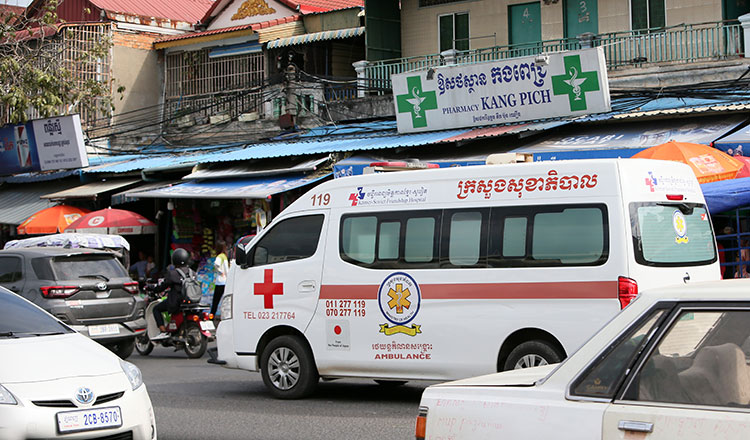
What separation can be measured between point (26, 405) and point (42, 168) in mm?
21070

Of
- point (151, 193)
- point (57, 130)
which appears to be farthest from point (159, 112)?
point (151, 193)

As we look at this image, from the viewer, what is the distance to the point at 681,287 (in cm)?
416

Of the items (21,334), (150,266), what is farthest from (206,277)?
(21,334)

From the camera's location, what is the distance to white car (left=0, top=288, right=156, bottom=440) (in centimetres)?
A: 654

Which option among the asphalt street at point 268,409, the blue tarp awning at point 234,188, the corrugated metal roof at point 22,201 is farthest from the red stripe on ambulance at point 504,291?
the corrugated metal roof at point 22,201

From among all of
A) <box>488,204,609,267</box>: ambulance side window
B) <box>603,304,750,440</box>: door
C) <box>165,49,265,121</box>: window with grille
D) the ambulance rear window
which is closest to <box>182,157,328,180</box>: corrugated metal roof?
<box>165,49,265,121</box>: window with grille

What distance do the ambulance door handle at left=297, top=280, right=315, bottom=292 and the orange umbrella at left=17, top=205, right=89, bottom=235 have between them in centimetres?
1411

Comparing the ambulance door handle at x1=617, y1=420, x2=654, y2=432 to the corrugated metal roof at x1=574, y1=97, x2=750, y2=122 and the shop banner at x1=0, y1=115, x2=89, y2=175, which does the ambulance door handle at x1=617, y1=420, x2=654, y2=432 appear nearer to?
the corrugated metal roof at x1=574, y1=97, x2=750, y2=122

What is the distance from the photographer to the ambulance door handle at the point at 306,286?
10406mm

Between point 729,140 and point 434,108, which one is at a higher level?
point 434,108

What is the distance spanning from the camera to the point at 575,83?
18.1 metres

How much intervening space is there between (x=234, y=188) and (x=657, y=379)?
55.7 ft

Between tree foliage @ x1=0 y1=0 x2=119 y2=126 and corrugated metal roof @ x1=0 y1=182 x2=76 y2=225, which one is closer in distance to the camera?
tree foliage @ x1=0 y1=0 x2=119 y2=126

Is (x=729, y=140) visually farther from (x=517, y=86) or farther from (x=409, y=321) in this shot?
(x=409, y=321)
